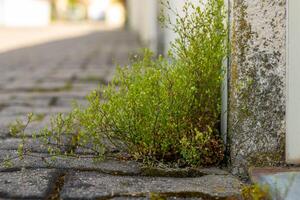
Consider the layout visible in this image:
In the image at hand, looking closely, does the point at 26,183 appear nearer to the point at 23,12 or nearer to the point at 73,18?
the point at 23,12

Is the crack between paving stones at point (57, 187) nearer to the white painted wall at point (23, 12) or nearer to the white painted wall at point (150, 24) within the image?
the white painted wall at point (150, 24)

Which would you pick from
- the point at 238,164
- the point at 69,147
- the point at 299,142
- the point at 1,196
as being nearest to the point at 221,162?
the point at 238,164

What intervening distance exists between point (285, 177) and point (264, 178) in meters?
0.07

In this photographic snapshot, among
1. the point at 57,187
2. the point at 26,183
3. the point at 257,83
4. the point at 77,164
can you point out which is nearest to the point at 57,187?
the point at 57,187

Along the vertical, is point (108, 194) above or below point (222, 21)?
below

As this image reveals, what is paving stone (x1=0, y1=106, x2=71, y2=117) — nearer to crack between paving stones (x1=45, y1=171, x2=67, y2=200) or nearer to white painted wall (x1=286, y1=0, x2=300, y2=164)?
crack between paving stones (x1=45, y1=171, x2=67, y2=200)

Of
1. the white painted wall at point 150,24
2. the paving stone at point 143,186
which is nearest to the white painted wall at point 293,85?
the paving stone at point 143,186

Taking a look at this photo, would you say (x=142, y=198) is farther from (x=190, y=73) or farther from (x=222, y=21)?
(x=222, y=21)

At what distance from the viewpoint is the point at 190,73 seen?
7.64 feet

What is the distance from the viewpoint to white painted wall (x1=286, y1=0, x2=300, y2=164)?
6.97 feet

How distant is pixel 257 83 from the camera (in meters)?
2.20

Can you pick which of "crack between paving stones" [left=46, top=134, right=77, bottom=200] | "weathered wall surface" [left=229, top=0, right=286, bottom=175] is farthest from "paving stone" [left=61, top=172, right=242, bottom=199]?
"weathered wall surface" [left=229, top=0, right=286, bottom=175]

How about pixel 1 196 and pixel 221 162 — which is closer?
pixel 1 196

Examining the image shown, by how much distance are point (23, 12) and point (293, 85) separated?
31.3 meters
